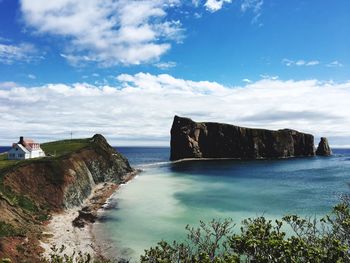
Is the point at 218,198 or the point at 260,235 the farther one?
the point at 218,198

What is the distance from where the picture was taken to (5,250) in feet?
107

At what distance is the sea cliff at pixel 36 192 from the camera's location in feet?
121

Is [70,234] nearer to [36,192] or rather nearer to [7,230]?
[7,230]

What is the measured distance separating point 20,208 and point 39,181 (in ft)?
44.0

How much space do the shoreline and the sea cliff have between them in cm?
113

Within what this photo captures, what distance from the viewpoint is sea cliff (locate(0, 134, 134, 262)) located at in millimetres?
37000

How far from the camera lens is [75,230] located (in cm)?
4747

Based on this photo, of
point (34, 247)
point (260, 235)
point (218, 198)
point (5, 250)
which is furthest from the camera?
point (218, 198)

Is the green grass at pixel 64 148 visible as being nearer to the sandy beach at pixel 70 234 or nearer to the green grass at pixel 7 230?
the sandy beach at pixel 70 234

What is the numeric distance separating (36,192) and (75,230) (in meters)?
15.6

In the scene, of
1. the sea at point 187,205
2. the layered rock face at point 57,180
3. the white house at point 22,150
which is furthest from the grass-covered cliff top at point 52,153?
the sea at point 187,205

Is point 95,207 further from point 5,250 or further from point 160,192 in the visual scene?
point 5,250

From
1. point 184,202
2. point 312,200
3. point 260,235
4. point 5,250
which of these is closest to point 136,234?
point 5,250

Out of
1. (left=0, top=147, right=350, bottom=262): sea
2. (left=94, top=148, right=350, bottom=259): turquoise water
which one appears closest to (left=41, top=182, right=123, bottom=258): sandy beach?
(left=0, top=147, right=350, bottom=262): sea
